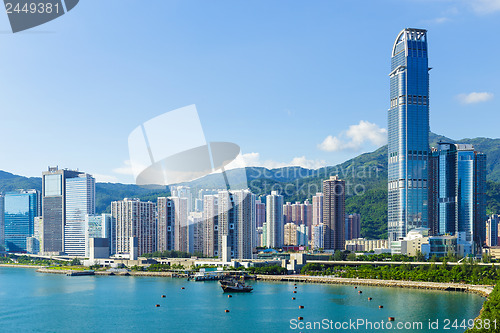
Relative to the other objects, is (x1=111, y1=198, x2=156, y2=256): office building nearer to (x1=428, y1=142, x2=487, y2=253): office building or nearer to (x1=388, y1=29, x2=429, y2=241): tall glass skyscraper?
(x1=388, y1=29, x2=429, y2=241): tall glass skyscraper

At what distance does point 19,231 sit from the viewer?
37.5 m

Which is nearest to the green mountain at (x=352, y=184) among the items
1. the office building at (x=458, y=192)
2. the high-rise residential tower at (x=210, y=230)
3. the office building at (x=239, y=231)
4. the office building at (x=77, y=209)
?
the high-rise residential tower at (x=210, y=230)

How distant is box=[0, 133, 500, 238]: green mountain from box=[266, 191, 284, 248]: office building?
1.65 metres

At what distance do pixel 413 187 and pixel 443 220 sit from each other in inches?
76.7

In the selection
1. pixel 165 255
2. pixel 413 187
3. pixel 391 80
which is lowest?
pixel 165 255

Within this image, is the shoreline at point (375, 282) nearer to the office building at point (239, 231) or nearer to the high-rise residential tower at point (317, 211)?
the office building at point (239, 231)

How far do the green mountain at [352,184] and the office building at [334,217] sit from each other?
12.6 feet

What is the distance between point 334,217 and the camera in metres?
26.2

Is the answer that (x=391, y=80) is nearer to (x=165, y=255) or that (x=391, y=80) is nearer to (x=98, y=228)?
(x=165, y=255)

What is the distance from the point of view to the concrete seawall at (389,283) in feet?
46.1

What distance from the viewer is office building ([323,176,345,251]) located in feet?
86.2

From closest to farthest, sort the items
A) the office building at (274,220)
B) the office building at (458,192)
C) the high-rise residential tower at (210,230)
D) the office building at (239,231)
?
the office building at (239,231)
the high-rise residential tower at (210,230)
the office building at (458,192)
the office building at (274,220)

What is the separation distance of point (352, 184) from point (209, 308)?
32.4 metres

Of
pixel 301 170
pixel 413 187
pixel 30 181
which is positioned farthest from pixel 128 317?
pixel 30 181
